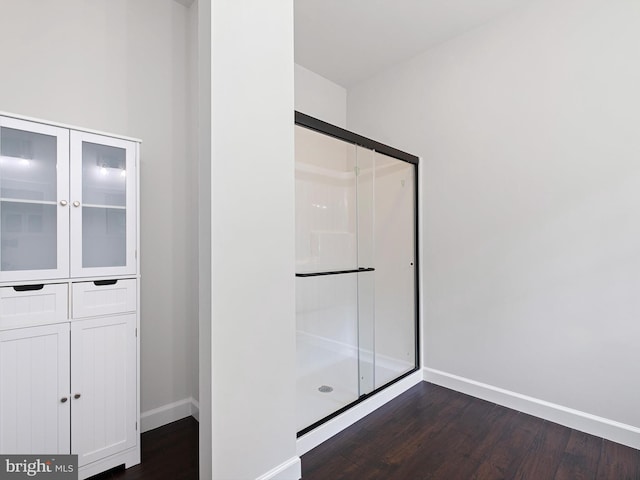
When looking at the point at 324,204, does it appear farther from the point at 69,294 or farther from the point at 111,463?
the point at 111,463

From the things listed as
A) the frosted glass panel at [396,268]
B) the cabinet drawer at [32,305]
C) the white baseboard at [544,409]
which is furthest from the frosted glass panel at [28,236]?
the white baseboard at [544,409]

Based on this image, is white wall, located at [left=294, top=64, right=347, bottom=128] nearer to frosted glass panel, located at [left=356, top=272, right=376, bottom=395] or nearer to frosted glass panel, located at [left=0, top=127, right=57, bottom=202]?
frosted glass panel, located at [left=356, top=272, right=376, bottom=395]

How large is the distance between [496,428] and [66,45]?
3.56m

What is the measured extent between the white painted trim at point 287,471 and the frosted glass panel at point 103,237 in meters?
1.34

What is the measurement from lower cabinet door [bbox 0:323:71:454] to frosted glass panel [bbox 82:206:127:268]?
0.36m

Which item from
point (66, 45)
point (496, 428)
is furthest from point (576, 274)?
point (66, 45)

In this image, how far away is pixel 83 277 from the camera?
5.38ft

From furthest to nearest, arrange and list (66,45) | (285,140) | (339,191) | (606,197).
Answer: (339,191) → (606,197) → (66,45) → (285,140)

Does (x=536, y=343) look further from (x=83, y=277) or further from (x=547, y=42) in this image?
(x=83, y=277)

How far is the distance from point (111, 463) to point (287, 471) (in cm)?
94

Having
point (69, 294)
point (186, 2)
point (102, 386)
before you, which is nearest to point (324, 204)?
point (69, 294)

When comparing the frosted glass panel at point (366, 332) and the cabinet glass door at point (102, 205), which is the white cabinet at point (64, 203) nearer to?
the cabinet glass door at point (102, 205)

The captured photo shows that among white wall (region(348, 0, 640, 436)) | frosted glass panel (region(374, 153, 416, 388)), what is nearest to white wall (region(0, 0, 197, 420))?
frosted glass panel (region(374, 153, 416, 388))

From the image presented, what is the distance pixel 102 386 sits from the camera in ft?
5.48
